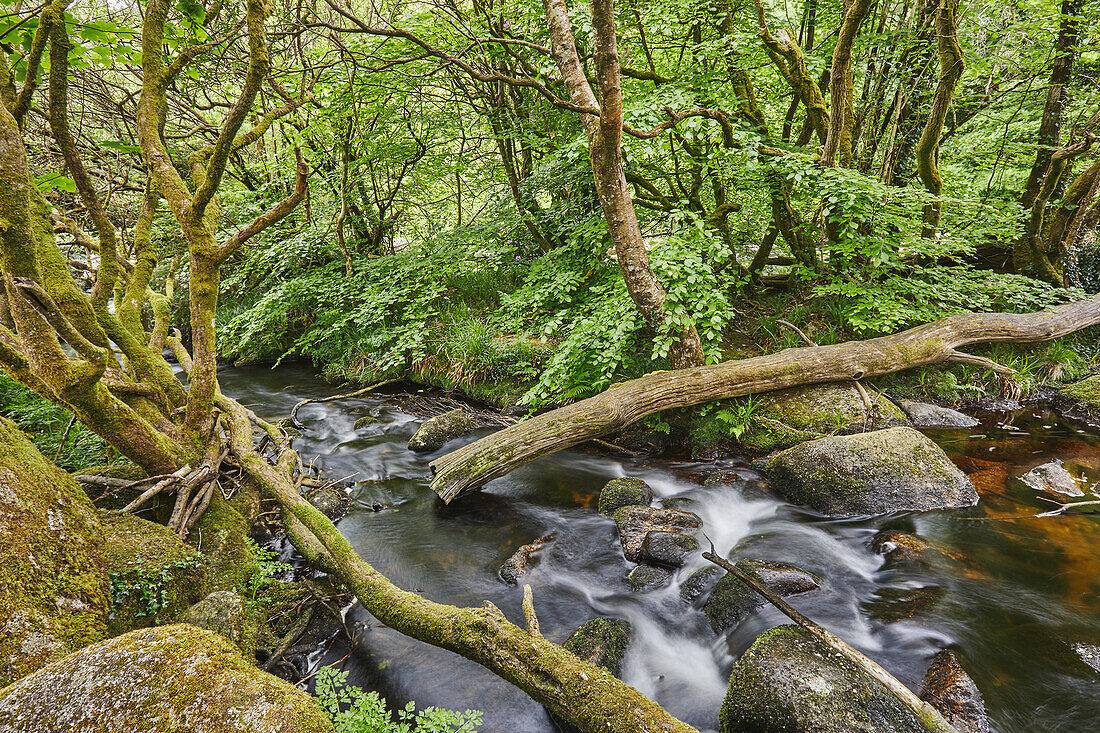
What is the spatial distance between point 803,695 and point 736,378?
364cm

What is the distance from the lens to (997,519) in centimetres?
449

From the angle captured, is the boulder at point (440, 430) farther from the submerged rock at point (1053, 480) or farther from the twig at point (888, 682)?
the submerged rock at point (1053, 480)

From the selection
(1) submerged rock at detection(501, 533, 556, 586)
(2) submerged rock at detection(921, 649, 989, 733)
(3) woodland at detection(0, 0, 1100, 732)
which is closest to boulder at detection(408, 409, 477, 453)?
(3) woodland at detection(0, 0, 1100, 732)

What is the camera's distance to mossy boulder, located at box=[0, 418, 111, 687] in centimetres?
193

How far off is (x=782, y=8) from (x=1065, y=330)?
6043mm

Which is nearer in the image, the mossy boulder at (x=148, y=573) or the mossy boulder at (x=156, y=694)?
the mossy boulder at (x=156, y=694)

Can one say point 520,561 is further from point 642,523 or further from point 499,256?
point 499,256

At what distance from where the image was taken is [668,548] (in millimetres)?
4242

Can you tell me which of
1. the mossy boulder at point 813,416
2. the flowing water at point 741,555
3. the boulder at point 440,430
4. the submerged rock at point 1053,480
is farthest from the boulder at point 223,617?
the submerged rock at point 1053,480

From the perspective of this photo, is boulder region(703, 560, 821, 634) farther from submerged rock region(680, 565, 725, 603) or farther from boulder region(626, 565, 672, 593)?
boulder region(626, 565, 672, 593)

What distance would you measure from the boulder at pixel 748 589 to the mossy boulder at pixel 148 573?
345cm

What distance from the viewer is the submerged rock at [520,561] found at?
4.24 meters

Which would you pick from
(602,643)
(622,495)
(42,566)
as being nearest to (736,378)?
(622,495)

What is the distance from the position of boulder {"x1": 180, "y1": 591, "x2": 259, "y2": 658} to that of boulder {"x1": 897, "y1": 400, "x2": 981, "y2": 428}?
7.20 meters
